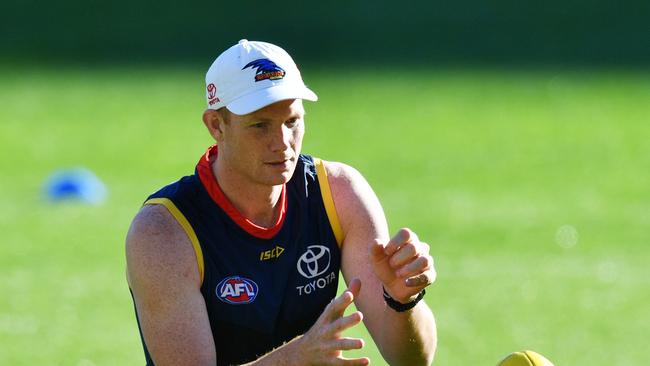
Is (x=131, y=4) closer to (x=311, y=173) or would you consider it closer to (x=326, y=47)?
(x=326, y=47)

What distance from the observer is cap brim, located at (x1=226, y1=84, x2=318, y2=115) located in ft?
17.3

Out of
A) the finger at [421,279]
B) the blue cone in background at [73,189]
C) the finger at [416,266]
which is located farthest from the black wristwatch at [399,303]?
the blue cone in background at [73,189]

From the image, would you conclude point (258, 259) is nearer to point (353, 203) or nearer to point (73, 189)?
point (353, 203)

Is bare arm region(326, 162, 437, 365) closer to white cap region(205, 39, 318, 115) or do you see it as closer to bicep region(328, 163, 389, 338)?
bicep region(328, 163, 389, 338)

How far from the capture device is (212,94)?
5504mm

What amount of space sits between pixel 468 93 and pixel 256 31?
578 cm

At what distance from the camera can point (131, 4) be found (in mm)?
24375

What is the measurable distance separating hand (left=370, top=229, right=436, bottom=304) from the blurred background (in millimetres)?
2626

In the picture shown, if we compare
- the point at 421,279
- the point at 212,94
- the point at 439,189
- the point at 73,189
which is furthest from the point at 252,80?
the point at 439,189

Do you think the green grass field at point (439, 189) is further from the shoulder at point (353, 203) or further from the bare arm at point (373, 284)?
the shoulder at point (353, 203)

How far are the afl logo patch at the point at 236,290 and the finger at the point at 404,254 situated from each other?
28.5 inches

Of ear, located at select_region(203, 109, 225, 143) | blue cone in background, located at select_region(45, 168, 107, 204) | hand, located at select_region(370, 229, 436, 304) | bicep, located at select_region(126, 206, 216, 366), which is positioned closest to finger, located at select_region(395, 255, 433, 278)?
hand, located at select_region(370, 229, 436, 304)

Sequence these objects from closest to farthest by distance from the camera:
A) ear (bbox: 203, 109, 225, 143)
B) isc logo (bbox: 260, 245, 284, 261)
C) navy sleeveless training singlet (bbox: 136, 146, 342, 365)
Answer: ear (bbox: 203, 109, 225, 143) < navy sleeveless training singlet (bbox: 136, 146, 342, 365) < isc logo (bbox: 260, 245, 284, 261)

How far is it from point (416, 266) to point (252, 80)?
3.20 feet
